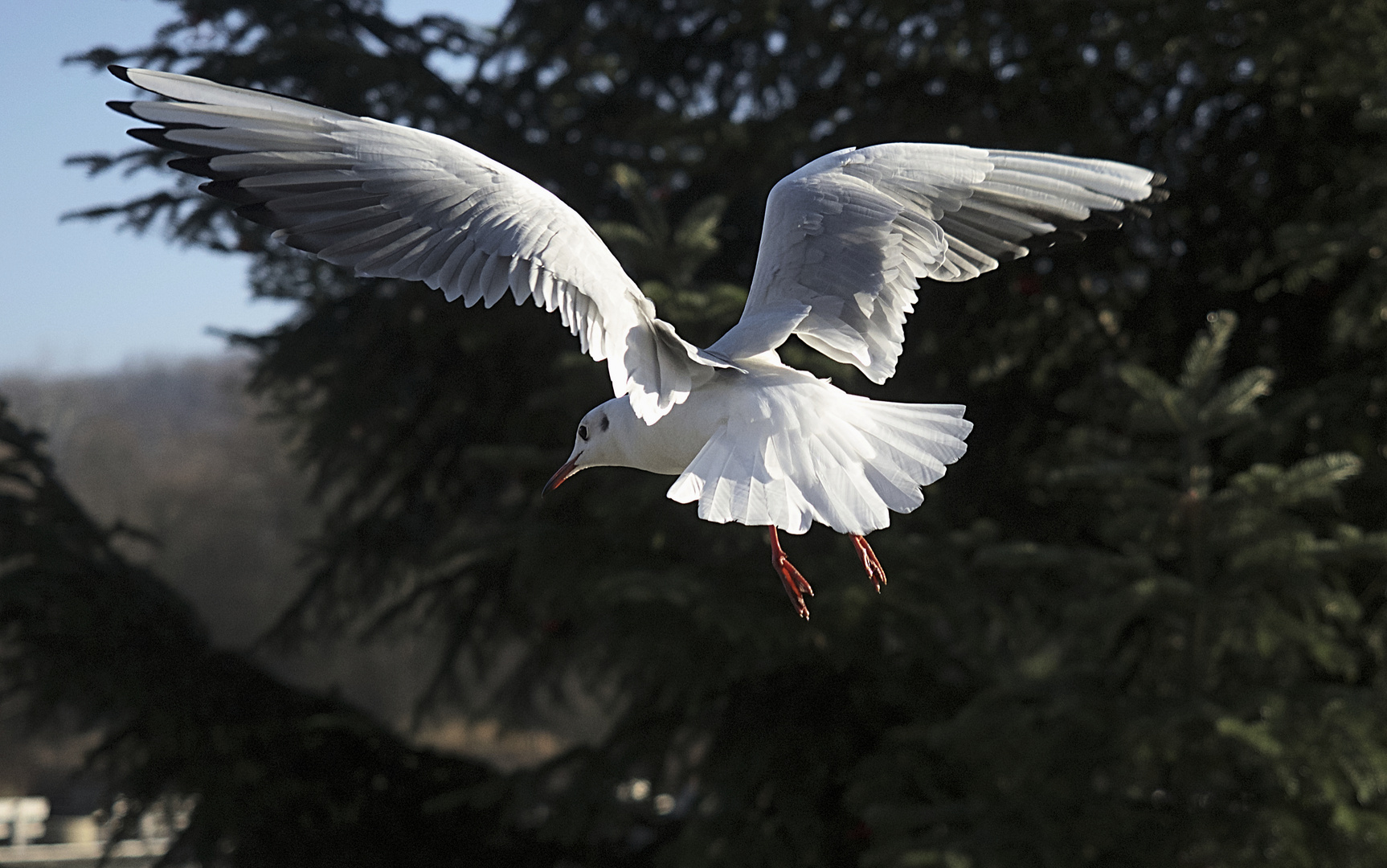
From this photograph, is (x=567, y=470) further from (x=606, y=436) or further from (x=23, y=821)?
(x=23, y=821)

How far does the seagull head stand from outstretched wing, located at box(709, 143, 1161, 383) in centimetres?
23

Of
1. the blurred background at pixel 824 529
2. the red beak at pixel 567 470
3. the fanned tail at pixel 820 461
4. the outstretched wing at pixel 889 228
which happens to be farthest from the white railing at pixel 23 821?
the fanned tail at pixel 820 461

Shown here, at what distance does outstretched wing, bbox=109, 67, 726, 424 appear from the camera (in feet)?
7.97

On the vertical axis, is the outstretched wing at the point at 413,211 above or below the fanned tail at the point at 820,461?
above

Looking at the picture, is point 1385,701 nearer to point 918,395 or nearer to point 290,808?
point 918,395

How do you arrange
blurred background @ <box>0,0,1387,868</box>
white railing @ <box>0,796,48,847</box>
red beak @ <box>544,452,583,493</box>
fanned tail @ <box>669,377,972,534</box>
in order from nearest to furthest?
fanned tail @ <box>669,377,972,534</box> < red beak @ <box>544,452,583,493</box> < blurred background @ <box>0,0,1387,868</box> < white railing @ <box>0,796,48,847</box>

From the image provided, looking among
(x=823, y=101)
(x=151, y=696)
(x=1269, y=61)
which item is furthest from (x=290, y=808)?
(x=1269, y=61)

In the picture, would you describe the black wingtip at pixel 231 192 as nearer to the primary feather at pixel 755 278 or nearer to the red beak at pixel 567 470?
the primary feather at pixel 755 278

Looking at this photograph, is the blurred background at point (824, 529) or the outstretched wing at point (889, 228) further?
the blurred background at point (824, 529)

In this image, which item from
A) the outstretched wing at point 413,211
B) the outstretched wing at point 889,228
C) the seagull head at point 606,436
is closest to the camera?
the outstretched wing at point 413,211

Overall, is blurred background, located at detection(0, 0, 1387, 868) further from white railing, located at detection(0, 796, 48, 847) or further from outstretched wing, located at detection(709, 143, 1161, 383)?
white railing, located at detection(0, 796, 48, 847)

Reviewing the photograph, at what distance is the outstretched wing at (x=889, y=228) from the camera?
2816 millimetres

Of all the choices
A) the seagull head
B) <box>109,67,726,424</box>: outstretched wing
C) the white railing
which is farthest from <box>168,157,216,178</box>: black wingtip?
the white railing

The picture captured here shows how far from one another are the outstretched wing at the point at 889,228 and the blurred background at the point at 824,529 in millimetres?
873
